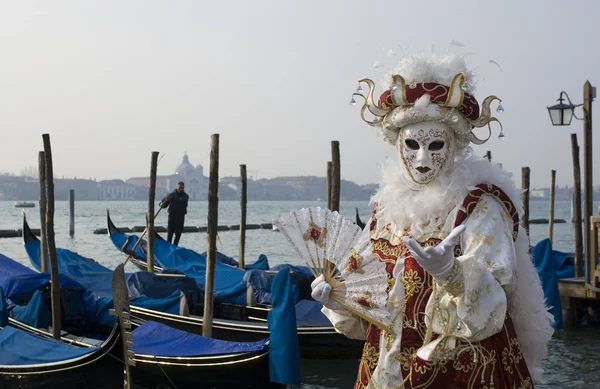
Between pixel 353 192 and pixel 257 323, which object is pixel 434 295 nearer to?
pixel 257 323

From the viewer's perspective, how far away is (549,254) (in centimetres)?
775

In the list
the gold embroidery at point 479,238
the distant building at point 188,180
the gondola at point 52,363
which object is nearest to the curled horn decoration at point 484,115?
the gold embroidery at point 479,238

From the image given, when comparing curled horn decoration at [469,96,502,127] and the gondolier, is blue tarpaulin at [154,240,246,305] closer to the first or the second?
the gondolier

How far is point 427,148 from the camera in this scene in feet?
6.55

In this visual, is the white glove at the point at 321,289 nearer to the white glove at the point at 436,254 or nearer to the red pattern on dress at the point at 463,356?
the red pattern on dress at the point at 463,356

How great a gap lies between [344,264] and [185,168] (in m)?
83.9

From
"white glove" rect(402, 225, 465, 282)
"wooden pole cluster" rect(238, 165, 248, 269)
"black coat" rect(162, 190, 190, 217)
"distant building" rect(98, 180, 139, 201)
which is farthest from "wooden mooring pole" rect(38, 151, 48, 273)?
"distant building" rect(98, 180, 139, 201)

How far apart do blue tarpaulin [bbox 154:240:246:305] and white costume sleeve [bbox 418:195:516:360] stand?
563 centimetres

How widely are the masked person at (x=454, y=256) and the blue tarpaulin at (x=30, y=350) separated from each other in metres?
3.06

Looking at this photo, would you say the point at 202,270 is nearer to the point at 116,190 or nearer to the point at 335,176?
the point at 335,176

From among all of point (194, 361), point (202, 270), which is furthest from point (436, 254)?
point (202, 270)

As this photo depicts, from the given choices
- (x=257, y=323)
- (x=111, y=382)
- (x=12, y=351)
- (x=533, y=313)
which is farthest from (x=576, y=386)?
(x=533, y=313)

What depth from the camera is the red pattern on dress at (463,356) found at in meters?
1.83

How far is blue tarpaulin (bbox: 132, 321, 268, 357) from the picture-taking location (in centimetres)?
511
